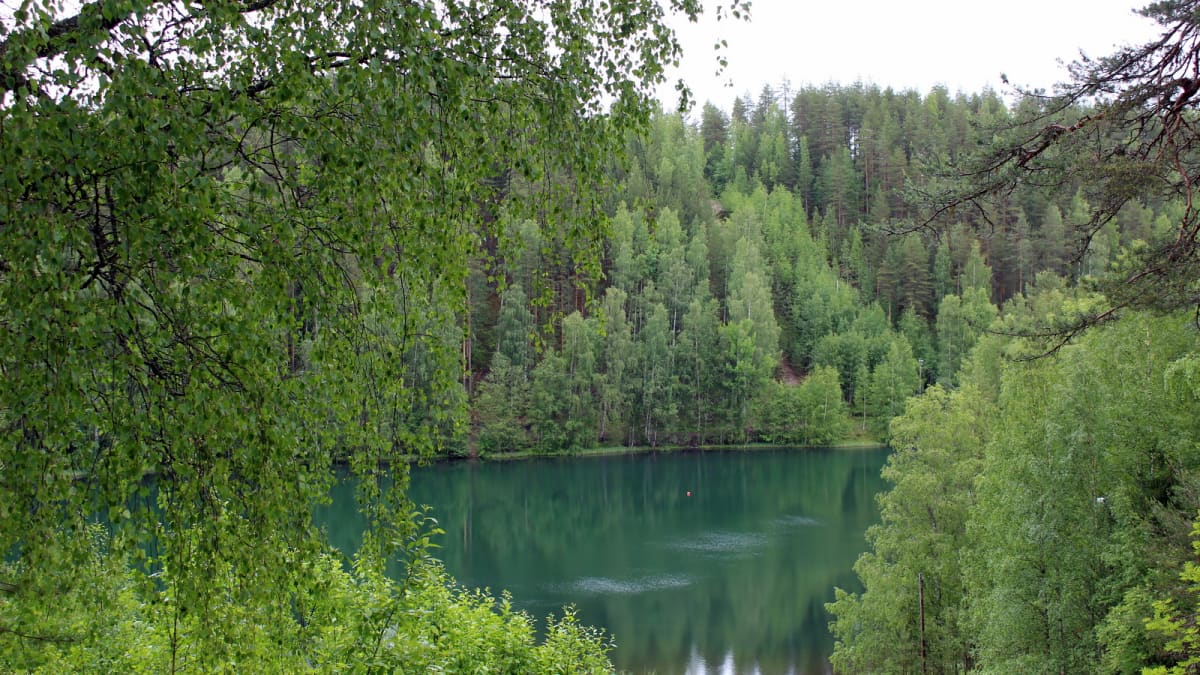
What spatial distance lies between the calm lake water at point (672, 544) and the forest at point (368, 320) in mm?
3958

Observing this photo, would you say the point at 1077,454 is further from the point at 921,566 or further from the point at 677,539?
the point at 677,539

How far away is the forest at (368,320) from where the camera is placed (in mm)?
2502

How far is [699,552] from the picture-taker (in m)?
30.2

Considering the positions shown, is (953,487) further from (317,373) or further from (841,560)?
(317,373)

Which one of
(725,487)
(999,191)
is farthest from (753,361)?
(999,191)

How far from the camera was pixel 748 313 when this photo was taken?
203ft

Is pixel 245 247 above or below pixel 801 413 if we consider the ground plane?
above

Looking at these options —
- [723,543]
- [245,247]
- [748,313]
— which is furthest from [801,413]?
[245,247]

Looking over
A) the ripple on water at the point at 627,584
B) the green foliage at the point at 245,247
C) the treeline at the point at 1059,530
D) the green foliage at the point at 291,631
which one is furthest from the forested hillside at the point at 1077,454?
the ripple on water at the point at 627,584

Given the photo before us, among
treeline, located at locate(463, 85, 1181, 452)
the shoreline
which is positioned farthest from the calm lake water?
treeline, located at locate(463, 85, 1181, 452)

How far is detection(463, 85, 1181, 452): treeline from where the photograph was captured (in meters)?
53.4

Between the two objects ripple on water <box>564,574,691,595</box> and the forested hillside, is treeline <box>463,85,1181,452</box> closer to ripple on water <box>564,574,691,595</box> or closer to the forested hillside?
ripple on water <box>564,574,691,595</box>

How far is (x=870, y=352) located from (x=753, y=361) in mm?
10595

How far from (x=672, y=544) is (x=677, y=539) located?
0.88 meters
